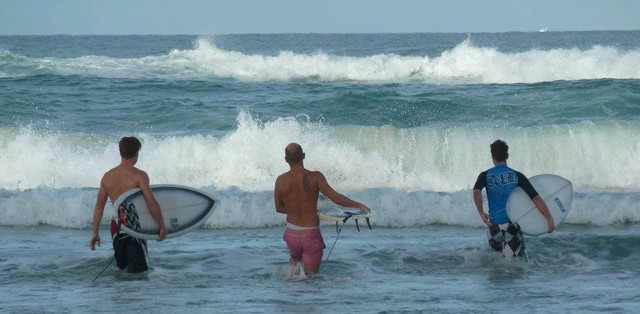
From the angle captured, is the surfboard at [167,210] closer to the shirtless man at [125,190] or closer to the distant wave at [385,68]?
the shirtless man at [125,190]

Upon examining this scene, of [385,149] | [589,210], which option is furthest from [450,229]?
[385,149]

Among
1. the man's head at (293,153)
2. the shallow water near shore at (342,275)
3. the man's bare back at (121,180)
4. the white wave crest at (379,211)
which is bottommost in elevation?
the shallow water near shore at (342,275)

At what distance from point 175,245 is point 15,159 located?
773 centimetres

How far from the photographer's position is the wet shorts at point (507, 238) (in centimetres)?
820

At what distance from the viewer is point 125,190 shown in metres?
7.62

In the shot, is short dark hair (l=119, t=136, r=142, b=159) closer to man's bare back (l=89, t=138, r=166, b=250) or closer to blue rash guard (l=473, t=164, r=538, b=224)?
man's bare back (l=89, t=138, r=166, b=250)

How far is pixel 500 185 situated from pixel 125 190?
10.1 feet

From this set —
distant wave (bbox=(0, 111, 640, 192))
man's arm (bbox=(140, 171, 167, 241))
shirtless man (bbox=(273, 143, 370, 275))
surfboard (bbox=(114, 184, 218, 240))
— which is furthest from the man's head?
distant wave (bbox=(0, 111, 640, 192))

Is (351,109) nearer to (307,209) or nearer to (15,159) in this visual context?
(15,159)

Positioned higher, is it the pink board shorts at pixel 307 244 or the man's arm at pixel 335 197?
the man's arm at pixel 335 197

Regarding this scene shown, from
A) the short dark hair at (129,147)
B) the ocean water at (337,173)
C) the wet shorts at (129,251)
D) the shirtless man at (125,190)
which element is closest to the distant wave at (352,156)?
the ocean water at (337,173)

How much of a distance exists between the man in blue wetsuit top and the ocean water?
0.34 m

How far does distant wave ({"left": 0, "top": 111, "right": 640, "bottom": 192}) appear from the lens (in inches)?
617

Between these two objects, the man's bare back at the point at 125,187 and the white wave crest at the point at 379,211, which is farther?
the white wave crest at the point at 379,211
